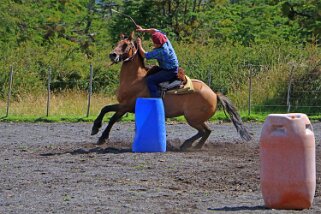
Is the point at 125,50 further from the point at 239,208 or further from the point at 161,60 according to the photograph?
the point at 239,208

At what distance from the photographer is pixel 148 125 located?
50.6ft

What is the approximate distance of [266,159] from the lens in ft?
30.0

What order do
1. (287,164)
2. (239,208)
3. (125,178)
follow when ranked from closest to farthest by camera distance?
(287,164) < (239,208) < (125,178)

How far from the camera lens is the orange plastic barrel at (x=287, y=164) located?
355 inches

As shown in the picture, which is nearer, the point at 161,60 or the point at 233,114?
the point at 161,60

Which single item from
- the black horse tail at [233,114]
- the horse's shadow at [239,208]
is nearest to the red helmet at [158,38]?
the black horse tail at [233,114]

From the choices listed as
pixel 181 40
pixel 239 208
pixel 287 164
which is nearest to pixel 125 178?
pixel 239 208

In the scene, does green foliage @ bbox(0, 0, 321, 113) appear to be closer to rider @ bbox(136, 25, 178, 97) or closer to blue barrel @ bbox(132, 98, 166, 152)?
rider @ bbox(136, 25, 178, 97)

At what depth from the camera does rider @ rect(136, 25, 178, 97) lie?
15797 mm

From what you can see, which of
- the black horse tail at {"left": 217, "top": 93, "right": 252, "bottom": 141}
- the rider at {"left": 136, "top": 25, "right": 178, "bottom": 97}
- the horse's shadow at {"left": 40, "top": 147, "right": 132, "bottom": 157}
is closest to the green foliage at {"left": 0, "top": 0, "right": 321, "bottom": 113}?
the black horse tail at {"left": 217, "top": 93, "right": 252, "bottom": 141}

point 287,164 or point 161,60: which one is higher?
point 161,60

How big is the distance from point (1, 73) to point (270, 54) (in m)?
10.4

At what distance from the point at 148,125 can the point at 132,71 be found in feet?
4.58

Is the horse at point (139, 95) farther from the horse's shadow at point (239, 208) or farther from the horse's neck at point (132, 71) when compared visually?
the horse's shadow at point (239, 208)
